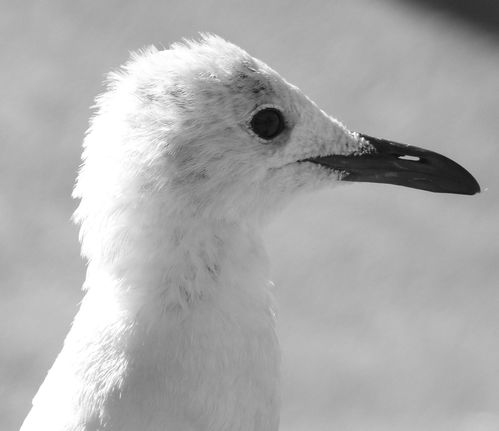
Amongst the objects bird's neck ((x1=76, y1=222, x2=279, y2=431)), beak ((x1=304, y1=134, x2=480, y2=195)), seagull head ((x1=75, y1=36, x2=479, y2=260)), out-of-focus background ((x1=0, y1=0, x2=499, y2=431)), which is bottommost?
bird's neck ((x1=76, y1=222, x2=279, y2=431))

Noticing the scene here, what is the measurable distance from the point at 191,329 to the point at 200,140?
0.53 metres

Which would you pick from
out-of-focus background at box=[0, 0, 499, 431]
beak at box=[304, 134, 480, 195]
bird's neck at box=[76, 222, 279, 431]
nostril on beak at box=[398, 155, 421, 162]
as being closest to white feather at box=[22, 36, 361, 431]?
bird's neck at box=[76, 222, 279, 431]

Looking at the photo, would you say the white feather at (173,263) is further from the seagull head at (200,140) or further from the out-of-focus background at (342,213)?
the out-of-focus background at (342,213)

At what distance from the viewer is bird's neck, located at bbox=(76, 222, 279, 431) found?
117 inches

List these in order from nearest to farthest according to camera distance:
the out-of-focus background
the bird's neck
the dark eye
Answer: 1. the bird's neck
2. the dark eye
3. the out-of-focus background

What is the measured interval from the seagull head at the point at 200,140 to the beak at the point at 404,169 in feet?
0.43

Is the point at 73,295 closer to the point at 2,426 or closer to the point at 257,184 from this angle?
the point at 2,426

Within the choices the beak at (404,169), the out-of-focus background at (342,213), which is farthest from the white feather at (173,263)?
the out-of-focus background at (342,213)

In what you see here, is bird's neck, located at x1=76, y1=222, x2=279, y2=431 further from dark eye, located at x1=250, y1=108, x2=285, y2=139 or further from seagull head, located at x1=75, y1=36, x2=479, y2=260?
dark eye, located at x1=250, y1=108, x2=285, y2=139

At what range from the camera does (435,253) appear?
6457 millimetres

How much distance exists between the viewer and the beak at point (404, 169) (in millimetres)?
3482

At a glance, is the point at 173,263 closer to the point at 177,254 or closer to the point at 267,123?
the point at 177,254

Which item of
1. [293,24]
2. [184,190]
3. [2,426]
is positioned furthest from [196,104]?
[293,24]

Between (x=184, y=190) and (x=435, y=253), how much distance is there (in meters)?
3.63
